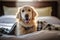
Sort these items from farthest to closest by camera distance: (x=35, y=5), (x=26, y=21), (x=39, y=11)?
(x=35, y=5) → (x=39, y=11) → (x=26, y=21)

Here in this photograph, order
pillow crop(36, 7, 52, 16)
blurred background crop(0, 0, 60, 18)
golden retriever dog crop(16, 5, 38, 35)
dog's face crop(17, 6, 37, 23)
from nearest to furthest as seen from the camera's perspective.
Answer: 1. golden retriever dog crop(16, 5, 38, 35)
2. dog's face crop(17, 6, 37, 23)
3. pillow crop(36, 7, 52, 16)
4. blurred background crop(0, 0, 60, 18)

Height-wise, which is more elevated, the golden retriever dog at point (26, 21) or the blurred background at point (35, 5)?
the blurred background at point (35, 5)

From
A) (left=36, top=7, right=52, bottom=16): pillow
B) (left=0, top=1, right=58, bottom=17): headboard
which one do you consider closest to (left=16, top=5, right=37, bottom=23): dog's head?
(left=36, top=7, right=52, bottom=16): pillow

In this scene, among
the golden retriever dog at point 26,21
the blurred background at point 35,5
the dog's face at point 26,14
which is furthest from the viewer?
the blurred background at point 35,5

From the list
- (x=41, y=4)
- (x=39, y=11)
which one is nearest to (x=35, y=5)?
(x=41, y=4)

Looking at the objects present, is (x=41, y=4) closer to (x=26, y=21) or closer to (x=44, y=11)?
(x=44, y=11)

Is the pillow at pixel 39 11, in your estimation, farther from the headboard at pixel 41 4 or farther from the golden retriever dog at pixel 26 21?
the golden retriever dog at pixel 26 21

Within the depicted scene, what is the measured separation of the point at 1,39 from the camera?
46.7 inches

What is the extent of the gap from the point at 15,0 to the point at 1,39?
88.1 inches

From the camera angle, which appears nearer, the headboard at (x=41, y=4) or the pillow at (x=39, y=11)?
the pillow at (x=39, y=11)

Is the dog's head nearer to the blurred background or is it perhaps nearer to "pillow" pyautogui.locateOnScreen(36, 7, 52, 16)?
"pillow" pyautogui.locateOnScreen(36, 7, 52, 16)

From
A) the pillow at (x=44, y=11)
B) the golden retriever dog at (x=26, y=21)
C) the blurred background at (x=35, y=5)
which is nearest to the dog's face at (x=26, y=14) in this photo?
the golden retriever dog at (x=26, y=21)

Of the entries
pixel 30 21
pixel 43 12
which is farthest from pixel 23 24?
pixel 43 12

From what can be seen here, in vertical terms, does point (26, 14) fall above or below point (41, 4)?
below
